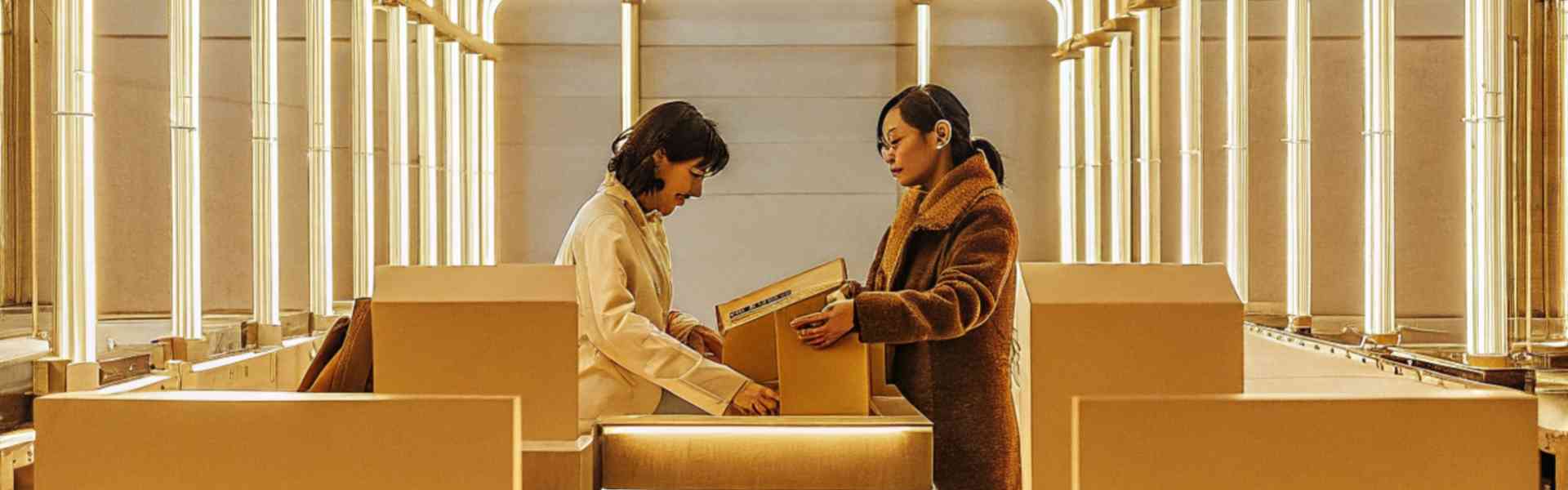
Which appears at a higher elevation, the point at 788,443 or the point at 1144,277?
the point at 1144,277

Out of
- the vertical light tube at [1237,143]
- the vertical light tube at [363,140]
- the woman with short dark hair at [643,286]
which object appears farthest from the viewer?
the vertical light tube at [363,140]

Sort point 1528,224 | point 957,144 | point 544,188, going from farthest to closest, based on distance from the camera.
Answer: point 544,188 < point 1528,224 < point 957,144

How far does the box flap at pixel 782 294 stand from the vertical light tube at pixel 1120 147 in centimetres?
473

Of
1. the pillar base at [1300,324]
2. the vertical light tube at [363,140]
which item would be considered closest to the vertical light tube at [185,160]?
the vertical light tube at [363,140]

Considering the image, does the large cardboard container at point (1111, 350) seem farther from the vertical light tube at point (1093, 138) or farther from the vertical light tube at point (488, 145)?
the vertical light tube at point (488, 145)

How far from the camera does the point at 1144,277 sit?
1686mm

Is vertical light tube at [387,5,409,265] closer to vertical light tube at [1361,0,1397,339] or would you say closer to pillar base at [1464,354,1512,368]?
vertical light tube at [1361,0,1397,339]

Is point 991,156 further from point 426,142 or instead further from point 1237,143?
point 426,142

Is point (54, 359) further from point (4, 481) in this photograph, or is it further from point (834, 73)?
point (834, 73)

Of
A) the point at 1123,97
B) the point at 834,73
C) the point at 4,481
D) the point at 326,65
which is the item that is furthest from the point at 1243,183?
the point at 4,481

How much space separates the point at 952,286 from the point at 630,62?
549 centimetres

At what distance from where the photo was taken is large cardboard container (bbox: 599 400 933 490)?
1922 millimetres

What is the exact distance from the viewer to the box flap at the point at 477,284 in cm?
187

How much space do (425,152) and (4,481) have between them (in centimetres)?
378
